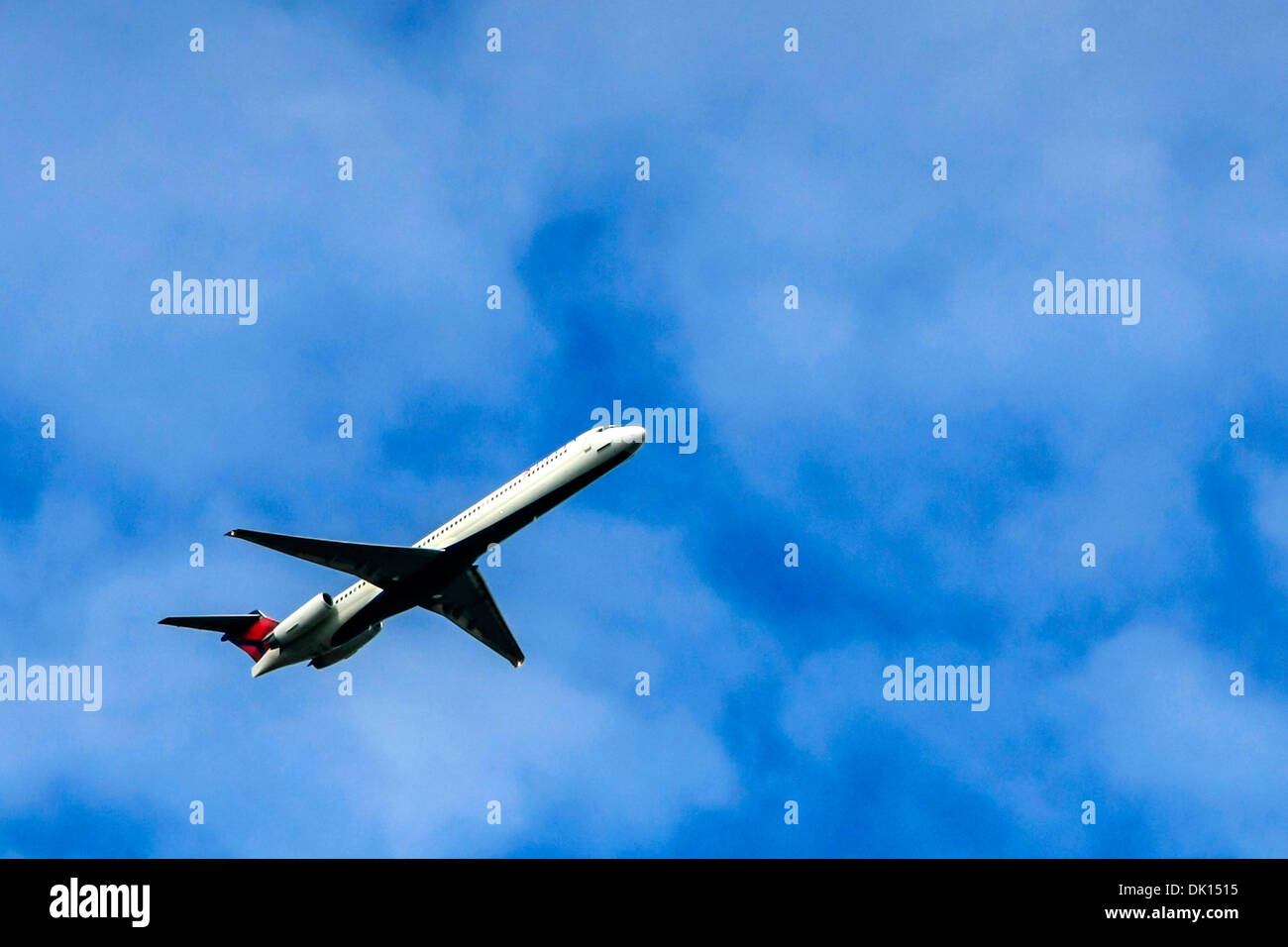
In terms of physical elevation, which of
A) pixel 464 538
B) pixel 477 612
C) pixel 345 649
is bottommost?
pixel 345 649

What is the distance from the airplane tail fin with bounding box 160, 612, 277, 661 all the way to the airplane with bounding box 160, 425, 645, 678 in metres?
0.07

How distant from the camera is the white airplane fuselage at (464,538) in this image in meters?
79.2

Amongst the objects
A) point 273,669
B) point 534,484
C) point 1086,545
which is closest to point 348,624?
point 273,669

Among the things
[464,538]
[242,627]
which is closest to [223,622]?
[242,627]

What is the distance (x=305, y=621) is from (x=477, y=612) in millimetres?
13417

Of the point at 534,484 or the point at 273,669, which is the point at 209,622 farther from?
the point at 534,484

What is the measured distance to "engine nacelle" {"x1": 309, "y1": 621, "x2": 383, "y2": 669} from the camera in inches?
3644

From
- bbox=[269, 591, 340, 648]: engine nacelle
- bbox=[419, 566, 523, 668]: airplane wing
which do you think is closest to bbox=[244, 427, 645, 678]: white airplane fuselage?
bbox=[269, 591, 340, 648]: engine nacelle

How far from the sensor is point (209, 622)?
95750 mm

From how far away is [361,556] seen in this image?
8431cm

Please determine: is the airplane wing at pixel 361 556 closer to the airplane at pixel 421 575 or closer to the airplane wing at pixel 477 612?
the airplane at pixel 421 575

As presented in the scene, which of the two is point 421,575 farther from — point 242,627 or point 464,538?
point 242,627

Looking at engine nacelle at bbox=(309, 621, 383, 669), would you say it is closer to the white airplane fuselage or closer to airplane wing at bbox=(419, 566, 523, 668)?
the white airplane fuselage
